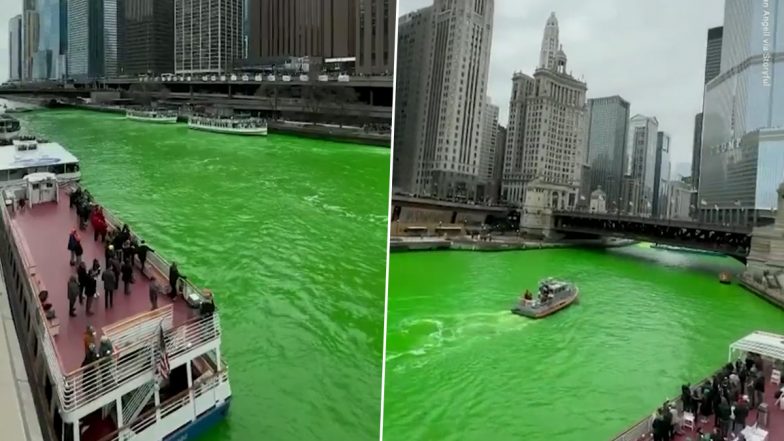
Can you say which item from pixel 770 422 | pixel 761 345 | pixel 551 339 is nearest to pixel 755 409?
pixel 770 422

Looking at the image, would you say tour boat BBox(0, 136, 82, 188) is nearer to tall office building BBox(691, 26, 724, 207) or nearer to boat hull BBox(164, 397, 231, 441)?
boat hull BBox(164, 397, 231, 441)

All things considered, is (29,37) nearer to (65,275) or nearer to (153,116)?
(153,116)

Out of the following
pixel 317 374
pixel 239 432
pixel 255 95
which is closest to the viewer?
pixel 239 432

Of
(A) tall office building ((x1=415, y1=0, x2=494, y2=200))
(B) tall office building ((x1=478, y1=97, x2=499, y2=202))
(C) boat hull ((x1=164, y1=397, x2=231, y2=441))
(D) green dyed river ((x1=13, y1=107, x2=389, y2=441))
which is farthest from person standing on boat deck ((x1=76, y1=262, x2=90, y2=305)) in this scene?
(B) tall office building ((x1=478, y1=97, x2=499, y2=202))

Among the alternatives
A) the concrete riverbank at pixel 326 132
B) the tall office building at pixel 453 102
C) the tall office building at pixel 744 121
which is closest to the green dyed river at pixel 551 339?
the tall office building at pixel 744 121

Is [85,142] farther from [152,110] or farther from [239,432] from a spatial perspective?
[239,432]

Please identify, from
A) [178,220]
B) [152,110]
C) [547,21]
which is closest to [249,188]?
[178,220]
